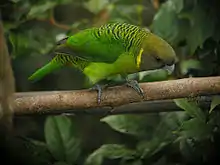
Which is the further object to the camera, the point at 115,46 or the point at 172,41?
the point at 172,41

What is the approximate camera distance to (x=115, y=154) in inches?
33.7

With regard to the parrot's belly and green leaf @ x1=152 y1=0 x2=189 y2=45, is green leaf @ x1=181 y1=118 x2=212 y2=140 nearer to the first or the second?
the parrot's belly

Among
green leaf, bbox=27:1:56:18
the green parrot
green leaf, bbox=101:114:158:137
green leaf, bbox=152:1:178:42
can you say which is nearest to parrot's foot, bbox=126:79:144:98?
the green parrot

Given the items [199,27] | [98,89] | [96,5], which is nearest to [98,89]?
[98,89]

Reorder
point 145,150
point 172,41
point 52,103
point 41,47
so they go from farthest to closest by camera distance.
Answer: point 41,47 < point 172,41 < point 145,150 < point 52,103

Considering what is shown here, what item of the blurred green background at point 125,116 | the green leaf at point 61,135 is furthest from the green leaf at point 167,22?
the green leaf at point 61,135

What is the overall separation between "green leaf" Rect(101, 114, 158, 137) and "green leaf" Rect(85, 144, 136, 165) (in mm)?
41

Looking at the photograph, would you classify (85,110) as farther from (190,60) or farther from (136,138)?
(190,60)

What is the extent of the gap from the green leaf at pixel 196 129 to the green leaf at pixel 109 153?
0.42ft

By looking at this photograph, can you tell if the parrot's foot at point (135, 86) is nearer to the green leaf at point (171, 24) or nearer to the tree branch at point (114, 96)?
the tree branch at point (114, 96)

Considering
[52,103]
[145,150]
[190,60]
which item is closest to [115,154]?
[145,150]

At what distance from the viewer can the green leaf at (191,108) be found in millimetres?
776

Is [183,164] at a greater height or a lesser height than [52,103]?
lesser

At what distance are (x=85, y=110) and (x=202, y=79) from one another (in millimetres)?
208
